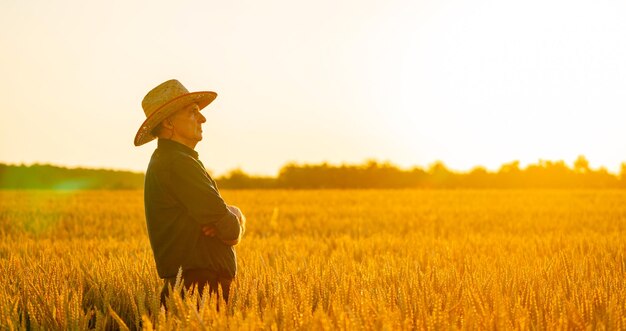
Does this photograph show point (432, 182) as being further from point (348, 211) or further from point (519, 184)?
point (348, 211)

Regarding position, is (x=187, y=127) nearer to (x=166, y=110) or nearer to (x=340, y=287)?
(x=166, y=110)

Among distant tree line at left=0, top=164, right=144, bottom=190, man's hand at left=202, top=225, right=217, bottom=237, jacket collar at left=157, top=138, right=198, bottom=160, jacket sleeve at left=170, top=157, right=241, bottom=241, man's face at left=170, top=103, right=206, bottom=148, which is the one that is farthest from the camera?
distant tree line at left=0, top=164, right=144, bottom=190

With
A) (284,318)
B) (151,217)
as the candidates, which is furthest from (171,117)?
(284,318)

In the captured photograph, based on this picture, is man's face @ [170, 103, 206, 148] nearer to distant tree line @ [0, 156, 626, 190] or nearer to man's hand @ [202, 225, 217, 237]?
man's hand @ [202, 225, 217, 237]

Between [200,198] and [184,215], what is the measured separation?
29 centimetres

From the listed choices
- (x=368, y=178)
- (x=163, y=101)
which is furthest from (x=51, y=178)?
(x=163, y=101)

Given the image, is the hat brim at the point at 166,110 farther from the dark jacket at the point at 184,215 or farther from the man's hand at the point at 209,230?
the man's hand at the point at 209,230

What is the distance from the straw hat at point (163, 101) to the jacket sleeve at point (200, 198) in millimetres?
379

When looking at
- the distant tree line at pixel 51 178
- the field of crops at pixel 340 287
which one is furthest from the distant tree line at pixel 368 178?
the field of crops at pixel 340 287

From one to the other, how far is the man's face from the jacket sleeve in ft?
0.90

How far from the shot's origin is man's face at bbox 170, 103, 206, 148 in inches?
165

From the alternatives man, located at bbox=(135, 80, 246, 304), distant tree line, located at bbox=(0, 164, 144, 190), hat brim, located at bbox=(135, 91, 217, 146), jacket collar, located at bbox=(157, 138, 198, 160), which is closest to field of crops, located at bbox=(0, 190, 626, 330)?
man, located at bbox=(135, 80, 246, 304)

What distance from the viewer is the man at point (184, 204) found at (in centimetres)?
389

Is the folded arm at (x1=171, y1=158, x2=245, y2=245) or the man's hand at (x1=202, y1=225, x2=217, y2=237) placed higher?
the folded arm at (x1=171, y1=158, x2=245, y2=245)
